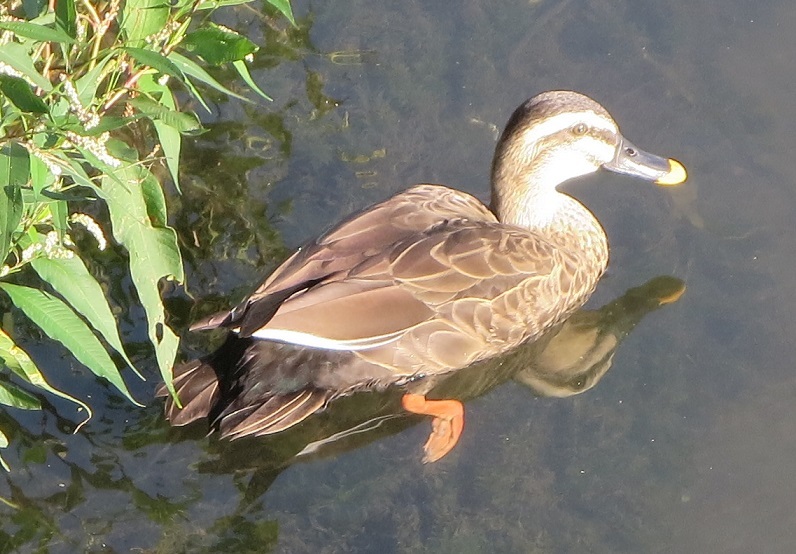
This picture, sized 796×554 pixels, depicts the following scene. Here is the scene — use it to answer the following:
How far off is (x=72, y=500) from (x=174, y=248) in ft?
5.00

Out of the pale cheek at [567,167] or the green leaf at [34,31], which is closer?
the green leaf at [34,31]

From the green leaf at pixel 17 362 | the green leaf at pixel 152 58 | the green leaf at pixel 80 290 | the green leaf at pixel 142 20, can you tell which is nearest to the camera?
the green leaf at pixel 152 58

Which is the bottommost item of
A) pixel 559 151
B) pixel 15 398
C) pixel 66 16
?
pixel 559 151

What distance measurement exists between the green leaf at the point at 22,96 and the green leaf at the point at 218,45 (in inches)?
17.6

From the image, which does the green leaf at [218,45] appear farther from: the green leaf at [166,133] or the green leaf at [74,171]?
the green leaf at [74,171]

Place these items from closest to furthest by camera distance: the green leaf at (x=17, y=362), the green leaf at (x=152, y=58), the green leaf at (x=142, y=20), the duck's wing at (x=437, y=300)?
1. the green leaf at (x=152, y=58)
2. the green leaf at (x=142, y=20)
3. the green leaf at (x=17, y=362)
4. the duck's wing at (x=437, y=300)

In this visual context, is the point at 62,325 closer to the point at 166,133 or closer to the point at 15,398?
the point at 15,398

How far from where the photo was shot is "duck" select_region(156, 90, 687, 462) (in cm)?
382

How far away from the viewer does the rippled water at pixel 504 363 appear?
3.84 meters

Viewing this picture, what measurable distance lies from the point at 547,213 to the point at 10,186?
2705mm

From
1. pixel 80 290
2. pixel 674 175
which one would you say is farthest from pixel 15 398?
pixel 674 175

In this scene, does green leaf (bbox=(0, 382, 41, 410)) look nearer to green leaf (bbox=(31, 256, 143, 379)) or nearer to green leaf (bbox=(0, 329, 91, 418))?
green leaf (bbox=(0, 329, 91, 418))

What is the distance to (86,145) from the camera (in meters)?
2.33

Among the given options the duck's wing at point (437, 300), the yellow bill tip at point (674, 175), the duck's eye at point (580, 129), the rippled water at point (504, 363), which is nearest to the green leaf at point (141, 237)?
the duck's wing at point (437, 300)
